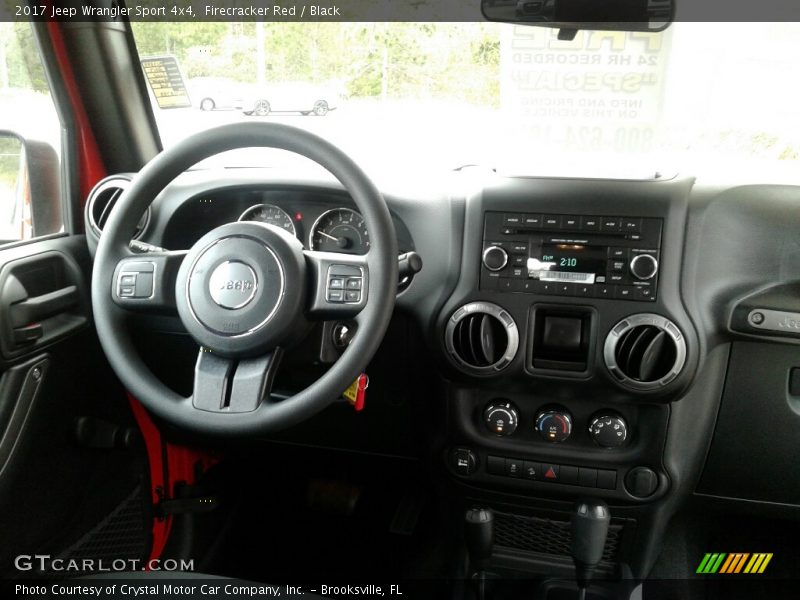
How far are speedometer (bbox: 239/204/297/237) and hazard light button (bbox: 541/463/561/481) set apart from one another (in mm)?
907

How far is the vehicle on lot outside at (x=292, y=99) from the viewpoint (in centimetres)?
192

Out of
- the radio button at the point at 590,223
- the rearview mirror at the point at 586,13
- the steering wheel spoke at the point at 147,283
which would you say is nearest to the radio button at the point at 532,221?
the radio button at the point at 590,223

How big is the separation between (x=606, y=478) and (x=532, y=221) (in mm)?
700

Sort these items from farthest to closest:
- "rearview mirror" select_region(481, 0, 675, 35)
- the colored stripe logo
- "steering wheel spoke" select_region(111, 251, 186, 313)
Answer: the colored stripe logo → "rearview mirror" select_region(481, 0, 675, 35) → "steering wheel spoke" select_region(111, 251, 186, 313)

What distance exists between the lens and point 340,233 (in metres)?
1.88

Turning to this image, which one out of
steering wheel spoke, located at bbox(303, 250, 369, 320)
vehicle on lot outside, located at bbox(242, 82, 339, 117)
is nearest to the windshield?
vehicle on lot outside, located at bbox(242, 82, 339, 117)

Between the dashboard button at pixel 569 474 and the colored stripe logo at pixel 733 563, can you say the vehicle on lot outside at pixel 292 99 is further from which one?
the colored stripe logo at pixel 733 563

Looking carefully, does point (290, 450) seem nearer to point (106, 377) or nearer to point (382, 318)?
point (106, 377)

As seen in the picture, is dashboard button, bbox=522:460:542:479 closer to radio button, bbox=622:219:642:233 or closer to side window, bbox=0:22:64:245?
radio button, bbox=622:219:642:233

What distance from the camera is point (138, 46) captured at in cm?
220

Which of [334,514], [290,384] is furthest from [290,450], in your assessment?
[290,384]

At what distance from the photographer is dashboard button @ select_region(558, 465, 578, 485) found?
1.87m

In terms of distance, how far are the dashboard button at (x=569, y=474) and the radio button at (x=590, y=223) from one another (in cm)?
62

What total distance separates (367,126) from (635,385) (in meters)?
0.95
